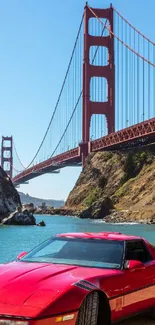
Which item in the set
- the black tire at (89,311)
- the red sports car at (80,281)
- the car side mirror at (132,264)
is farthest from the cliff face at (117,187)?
the black tire at (89,311)

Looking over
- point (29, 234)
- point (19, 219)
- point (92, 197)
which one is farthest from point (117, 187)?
point (29, 234)

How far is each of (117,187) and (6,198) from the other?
3583 cm

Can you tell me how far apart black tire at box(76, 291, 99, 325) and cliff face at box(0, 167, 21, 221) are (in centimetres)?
5147

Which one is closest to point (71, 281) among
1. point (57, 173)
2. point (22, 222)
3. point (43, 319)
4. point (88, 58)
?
point (43, 319)

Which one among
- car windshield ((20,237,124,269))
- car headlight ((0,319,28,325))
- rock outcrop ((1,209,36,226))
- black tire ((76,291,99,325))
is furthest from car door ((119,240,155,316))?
rock outcrop ((1,209,36,226))

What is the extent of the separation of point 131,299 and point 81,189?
94.2m

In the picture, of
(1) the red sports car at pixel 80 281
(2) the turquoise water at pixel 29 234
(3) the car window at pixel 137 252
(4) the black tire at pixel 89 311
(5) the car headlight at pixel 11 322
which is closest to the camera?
(5) the car headlight at pixel 11 322

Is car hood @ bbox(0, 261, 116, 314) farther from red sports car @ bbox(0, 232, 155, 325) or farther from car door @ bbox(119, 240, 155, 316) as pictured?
car door @ bbox(119, 240, 155, 316)

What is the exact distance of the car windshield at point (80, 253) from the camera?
244 inches

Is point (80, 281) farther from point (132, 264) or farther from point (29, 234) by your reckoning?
point (29, 234)

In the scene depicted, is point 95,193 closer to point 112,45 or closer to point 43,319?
point 112,45

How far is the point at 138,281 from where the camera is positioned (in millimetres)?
6387

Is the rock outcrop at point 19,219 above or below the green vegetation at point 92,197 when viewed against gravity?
below

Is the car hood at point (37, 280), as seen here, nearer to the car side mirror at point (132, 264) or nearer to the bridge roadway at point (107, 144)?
the car side mirror at point (132, 264)
